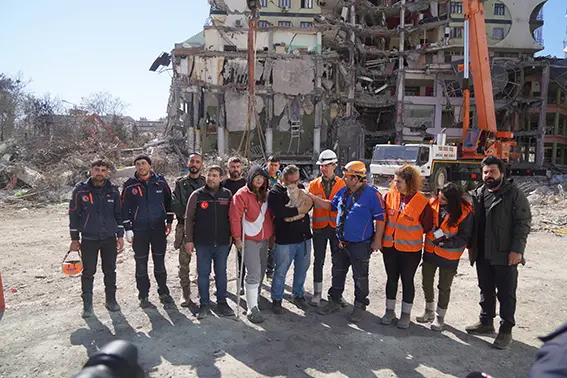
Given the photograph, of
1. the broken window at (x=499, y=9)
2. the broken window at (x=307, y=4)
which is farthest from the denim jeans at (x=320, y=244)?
the broken window at (x=499, y=9)

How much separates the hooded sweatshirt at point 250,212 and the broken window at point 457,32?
123 feet

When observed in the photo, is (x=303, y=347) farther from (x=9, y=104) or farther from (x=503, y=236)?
(x=9, y=104)

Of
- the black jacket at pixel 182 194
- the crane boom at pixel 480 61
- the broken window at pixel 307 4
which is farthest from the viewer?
the broken window at pixel 307 4

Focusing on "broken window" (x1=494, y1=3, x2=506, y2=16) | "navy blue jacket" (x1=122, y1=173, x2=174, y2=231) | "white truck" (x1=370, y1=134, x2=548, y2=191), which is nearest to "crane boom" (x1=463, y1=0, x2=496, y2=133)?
"white truck" (x1=370, y1=134, x2=548, y2=191)

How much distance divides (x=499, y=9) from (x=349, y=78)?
1895 cm

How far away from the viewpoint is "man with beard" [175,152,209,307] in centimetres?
466

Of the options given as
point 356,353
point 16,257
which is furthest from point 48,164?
point 356,353

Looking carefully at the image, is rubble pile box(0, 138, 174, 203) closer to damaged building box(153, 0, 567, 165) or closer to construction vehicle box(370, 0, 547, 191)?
damaged building box(153, 0, 567, 165)

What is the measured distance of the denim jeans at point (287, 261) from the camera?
4.47m

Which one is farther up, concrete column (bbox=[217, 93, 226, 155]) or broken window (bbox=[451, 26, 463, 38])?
broken window (bbox=[451, 26, 463, 38])

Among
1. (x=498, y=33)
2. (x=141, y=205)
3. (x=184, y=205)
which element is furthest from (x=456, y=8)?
(x=141, y=205)

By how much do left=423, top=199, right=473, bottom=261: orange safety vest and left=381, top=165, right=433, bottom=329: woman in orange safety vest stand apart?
0.23ft

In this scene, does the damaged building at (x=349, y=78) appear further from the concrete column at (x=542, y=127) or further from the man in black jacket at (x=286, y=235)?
the man in black jacket at (x=286, y=235)

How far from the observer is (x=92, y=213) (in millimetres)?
Result: 4285
